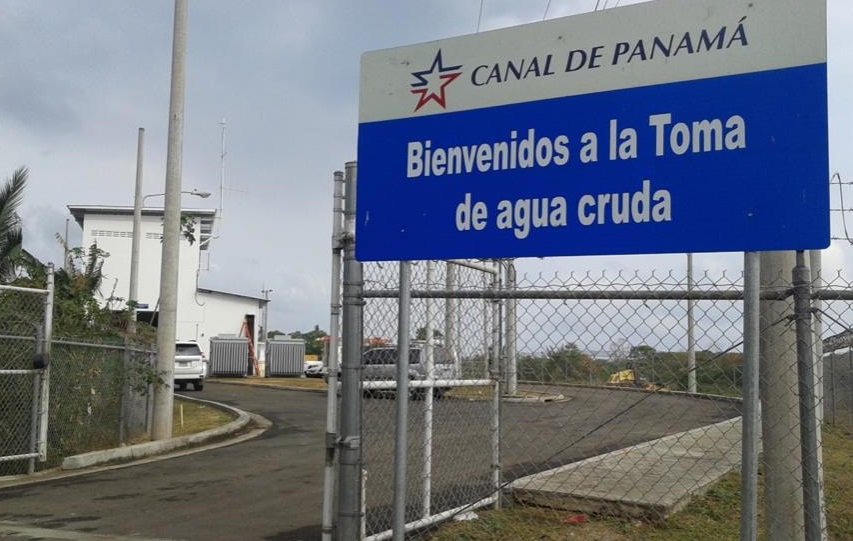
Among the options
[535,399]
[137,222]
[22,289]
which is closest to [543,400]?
[535,399]

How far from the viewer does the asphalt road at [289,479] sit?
672 centimetres

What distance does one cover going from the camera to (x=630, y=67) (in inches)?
145

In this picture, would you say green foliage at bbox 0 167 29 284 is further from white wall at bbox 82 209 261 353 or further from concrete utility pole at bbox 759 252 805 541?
white wall at bbox 82 209 261 353

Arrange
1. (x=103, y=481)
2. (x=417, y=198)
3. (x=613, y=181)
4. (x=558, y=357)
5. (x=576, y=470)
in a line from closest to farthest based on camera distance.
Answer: (x=613, y=181)
(x=417, y=198)
(x=558, y=357)
(x=576, y=470)
(x=103, y=481)

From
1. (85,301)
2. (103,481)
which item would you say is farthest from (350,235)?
(85,301)

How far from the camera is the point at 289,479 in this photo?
1046 centimetres

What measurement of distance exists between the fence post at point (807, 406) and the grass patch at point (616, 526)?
10.1ft

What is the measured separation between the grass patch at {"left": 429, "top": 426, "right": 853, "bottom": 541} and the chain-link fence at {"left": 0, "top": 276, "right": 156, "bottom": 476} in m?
6.64

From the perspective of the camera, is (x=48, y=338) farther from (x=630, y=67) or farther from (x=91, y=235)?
(x=91, y=235)

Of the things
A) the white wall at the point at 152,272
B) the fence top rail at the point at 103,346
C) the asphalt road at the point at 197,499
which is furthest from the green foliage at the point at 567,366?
the white wall at the point at 152,272

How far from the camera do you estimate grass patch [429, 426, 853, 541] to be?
631cm

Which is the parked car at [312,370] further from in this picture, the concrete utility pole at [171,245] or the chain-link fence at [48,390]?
the chain-link fence at [48,390]

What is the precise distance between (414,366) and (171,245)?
784 centimetres

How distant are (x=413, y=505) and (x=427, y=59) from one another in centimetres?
373
